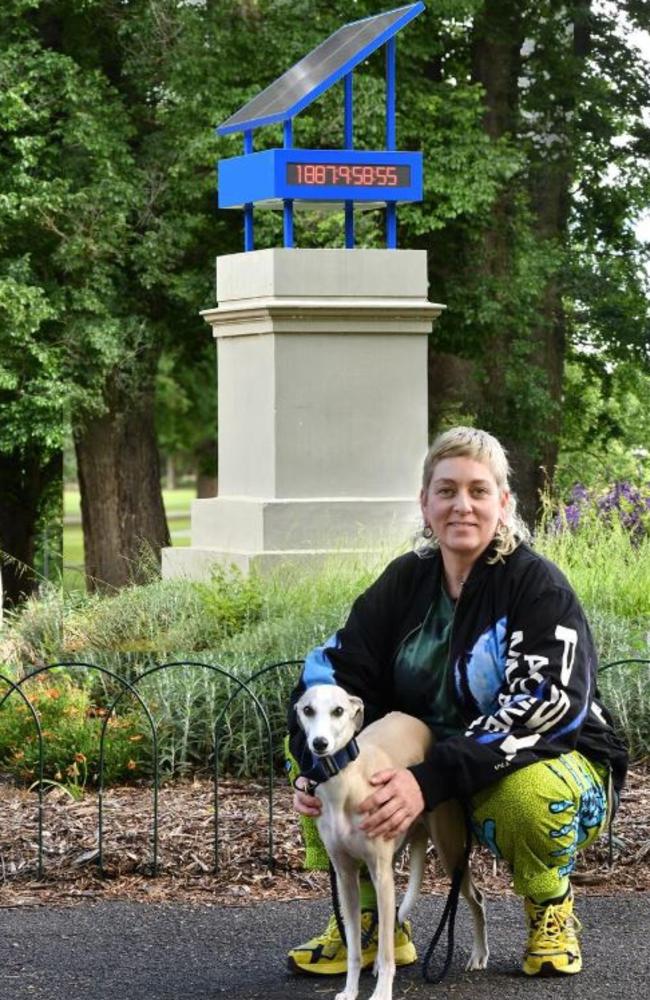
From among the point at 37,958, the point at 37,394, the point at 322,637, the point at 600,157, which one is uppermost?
the point at 600,157

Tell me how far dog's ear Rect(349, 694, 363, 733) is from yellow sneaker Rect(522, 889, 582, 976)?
0.67 meters

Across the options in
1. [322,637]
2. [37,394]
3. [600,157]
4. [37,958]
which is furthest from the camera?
[600,157]

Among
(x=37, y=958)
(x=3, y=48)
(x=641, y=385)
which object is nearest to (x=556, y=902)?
(x=37, y=958)

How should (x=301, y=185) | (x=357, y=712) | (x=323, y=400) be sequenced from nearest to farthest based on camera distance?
1. (x=357, y=712)
2. (x=323, y=400)
3. (x=301, y=185)

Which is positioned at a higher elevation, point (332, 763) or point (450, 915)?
point (332, 763)

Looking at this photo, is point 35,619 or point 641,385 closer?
point 35,619

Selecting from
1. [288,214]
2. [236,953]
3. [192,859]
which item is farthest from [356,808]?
[288,214]

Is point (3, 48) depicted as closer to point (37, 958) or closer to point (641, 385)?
point (641, 385)

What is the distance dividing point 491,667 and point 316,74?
878 cm

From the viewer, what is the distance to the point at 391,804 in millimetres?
4316

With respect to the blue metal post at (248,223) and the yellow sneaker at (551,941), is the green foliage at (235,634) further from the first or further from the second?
the blue metal post at (248,223)

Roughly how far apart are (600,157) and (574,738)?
18.9 m

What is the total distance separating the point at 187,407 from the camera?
31641mm

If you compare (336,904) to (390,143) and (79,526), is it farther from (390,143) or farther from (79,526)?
(79,526)
